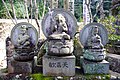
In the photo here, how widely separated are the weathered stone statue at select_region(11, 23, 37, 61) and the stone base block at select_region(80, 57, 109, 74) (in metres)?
1.16

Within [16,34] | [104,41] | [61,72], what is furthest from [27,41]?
[104,41]

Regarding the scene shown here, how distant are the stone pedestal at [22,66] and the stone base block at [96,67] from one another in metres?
1.11

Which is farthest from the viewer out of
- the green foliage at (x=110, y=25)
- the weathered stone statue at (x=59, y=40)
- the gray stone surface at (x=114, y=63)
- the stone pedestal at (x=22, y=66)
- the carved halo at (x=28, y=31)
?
the green foliage at (x=110, y=25)

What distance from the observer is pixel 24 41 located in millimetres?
4410

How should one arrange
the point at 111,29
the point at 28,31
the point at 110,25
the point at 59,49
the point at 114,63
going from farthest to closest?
the point at 110,25 → the point at 111,29 → the point at 114,63 → the point at 28,31 → the point at 59,49

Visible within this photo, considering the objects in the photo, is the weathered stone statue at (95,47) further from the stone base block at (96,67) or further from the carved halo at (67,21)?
the carved halo at (67,21)

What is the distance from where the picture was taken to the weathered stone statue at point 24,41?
173 inches

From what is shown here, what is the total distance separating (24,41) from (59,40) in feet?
2.57

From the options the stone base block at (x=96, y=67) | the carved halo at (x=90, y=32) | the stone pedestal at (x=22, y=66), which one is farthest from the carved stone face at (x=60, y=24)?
the stone pedestal at (x=22, y=66)

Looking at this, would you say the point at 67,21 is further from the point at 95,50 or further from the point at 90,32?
the point at 95,50

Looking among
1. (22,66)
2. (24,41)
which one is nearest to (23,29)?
(24,41)

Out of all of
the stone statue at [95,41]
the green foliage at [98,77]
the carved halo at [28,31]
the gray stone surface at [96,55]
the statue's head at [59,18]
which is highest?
the statue's head at [59,18]

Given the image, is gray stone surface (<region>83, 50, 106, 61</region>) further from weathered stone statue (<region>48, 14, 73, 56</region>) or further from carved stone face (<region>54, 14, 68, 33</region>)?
carved stone face (<region>54, 14, 68, 33</region>)

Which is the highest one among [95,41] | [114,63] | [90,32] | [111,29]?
[111,29]
